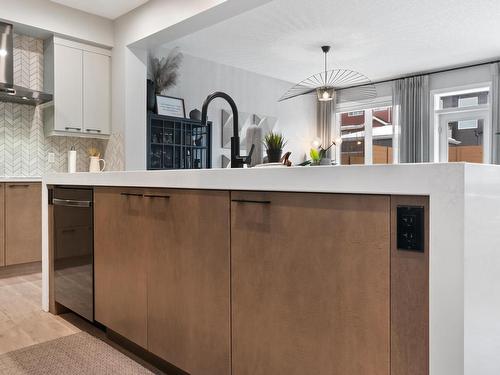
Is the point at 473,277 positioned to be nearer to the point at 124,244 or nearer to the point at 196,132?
the point at 124,244

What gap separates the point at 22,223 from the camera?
12.8 feet

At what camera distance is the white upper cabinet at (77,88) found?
13.6ft

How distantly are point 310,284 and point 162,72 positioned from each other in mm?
4619

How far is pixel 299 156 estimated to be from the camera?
7891 mm

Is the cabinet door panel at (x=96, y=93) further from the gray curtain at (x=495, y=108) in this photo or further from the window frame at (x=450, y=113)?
the gray curtain at (x=495, y=108)

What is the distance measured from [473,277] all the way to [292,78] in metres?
6.75

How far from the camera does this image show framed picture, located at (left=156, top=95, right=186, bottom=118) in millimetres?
5117

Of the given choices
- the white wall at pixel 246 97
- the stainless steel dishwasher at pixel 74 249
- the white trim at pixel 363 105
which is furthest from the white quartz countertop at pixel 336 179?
the white trim at pixel 363 105

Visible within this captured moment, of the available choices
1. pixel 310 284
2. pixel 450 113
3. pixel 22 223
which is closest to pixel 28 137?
pixel 22 223

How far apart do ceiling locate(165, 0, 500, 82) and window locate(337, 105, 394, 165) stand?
3.25 feet

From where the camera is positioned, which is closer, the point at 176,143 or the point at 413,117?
the point at 176,143

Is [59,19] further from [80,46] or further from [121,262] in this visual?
[121,262]

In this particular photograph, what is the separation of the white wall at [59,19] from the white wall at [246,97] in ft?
3.89

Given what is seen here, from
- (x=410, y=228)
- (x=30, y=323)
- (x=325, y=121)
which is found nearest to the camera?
(x=410, y=228)
